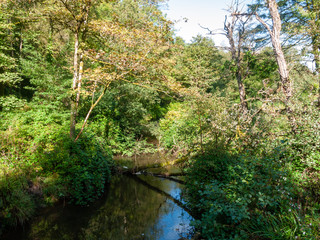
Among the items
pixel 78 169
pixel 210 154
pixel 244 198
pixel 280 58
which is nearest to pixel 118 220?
pixel 78 169

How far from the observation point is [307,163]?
5.09 m

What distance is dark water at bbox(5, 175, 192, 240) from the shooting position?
522cm

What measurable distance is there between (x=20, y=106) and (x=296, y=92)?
429 inches

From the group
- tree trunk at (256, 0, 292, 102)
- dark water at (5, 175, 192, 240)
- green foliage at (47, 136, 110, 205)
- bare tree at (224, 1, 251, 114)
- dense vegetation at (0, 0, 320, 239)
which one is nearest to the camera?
dense vegetation at (0, 0, 320, 239)

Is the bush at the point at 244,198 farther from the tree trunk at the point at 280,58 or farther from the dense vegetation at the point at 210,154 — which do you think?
the tree trunk at the point at 280,58

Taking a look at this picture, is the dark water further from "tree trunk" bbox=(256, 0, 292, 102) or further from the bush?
"tree trunk" bbox=(256, 0, 292, 102)

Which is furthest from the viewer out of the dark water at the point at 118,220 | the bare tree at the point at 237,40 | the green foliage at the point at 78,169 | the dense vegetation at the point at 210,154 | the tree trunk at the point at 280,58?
the bare tree at the point at 237,40

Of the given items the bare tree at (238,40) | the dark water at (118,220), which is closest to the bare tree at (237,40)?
the bare tree at (238,40)

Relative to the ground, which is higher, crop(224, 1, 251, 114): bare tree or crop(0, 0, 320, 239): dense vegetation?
crop(224, 1, 251, 114): bare tree

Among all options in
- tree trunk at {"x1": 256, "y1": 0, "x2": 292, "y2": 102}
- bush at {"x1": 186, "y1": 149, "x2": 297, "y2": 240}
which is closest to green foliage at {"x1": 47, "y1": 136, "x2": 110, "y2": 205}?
bush at {"x1": 186, "y1": 149, "x2": 297, "y2": 240}

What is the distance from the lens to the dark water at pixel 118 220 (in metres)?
5.22

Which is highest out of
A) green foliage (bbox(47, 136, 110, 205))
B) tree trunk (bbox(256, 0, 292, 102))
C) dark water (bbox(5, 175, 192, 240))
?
tree trunk (bbox(256, 0, 292, 102))

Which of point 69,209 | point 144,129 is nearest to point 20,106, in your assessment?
point 69,209

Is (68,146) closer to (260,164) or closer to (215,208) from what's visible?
(215,208)
